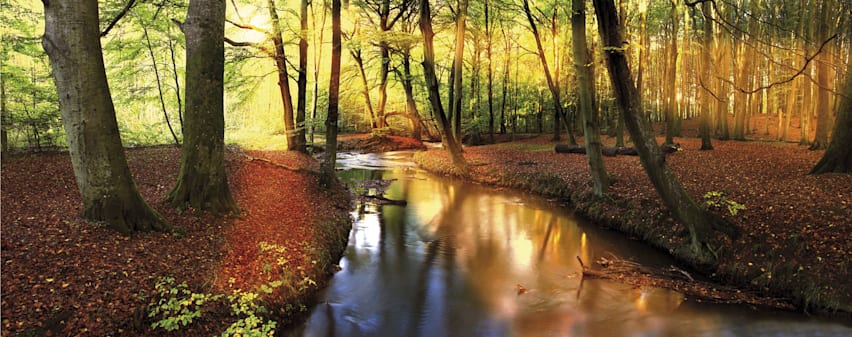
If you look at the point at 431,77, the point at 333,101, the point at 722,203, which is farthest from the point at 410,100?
the point at 722,203

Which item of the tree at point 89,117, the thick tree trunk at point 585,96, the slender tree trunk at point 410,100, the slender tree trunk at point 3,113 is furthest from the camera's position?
the slender tree trunk at point 410,100

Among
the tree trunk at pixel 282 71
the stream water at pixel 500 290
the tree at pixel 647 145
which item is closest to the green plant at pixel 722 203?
the tree at pixel 647 145

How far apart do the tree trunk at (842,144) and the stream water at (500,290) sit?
5.23 metres

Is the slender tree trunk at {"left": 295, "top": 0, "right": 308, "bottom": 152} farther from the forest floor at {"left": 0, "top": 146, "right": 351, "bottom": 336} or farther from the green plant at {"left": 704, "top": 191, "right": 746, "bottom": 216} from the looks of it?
the green plant at {"left": 704, "top": 191, "right": 746, "bottom": 216}

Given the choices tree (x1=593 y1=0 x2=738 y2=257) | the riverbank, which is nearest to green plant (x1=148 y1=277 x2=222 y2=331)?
tree (x1=593 y1=0 x2=738 y2=257)

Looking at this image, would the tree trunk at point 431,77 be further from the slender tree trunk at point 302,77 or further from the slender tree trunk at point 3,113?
the slender tree trunk at point 3,113

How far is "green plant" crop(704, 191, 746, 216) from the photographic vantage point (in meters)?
8.24

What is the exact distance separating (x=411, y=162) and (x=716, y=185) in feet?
60.2

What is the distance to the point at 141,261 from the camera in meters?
5.26

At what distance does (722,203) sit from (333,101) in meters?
10.1

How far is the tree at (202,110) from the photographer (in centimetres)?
713

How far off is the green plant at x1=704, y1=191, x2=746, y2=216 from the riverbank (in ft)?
0.24

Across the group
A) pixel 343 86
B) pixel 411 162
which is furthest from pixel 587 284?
pixel 343 86

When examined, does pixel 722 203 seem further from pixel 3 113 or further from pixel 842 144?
pixel 3 113
